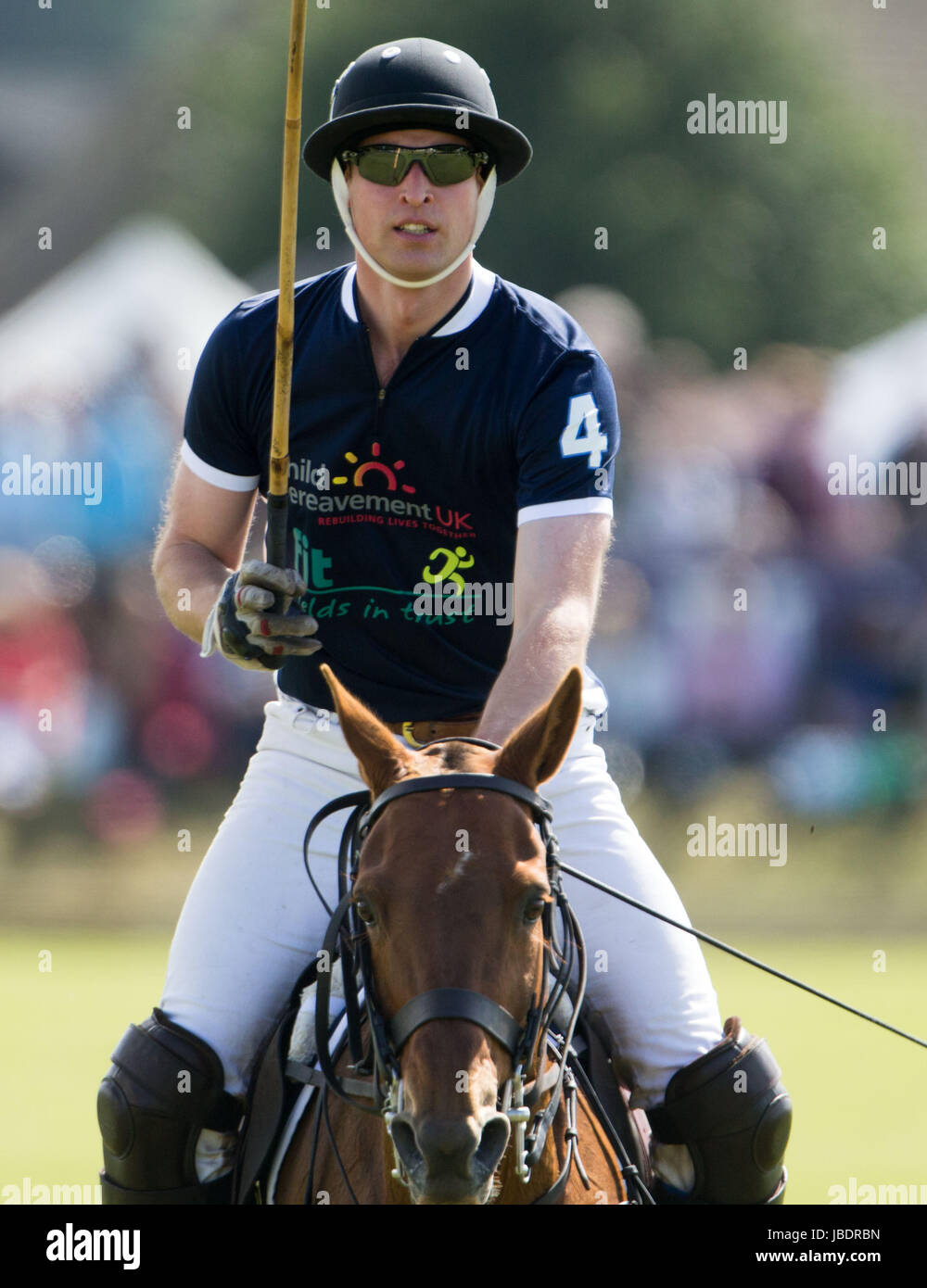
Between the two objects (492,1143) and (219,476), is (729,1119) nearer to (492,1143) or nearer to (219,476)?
(492,1143)

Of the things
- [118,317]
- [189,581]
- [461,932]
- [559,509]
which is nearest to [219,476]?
[189,581]

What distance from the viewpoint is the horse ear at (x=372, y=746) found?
2.94 meters

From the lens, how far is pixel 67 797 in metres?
12.8

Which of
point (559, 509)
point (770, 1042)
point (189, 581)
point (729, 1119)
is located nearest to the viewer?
point (729, 1119)

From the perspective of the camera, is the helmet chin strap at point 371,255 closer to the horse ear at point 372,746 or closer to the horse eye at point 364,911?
the horse ear at point 372,746

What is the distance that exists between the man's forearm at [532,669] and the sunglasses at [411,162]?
3.41ft

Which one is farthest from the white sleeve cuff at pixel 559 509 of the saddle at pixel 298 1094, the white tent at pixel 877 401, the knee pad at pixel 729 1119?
the white tent at pixel 877 401

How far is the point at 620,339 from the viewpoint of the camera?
14188 millimetres

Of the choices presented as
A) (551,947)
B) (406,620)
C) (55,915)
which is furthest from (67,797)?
(551,947)

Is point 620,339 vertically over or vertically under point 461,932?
over

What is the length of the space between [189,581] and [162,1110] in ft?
3.94

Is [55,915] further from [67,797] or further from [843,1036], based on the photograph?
[843,1036]

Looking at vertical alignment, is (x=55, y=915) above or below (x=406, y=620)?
above
